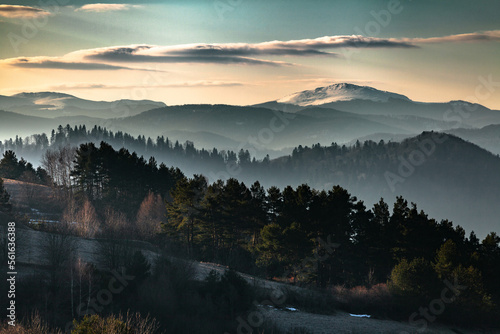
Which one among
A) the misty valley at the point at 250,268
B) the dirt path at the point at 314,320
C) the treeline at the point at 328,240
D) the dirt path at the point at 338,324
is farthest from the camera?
the treeline at the point at 328,240

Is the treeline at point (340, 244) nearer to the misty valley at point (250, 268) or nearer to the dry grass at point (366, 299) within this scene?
the misty valley at point (250, 268)

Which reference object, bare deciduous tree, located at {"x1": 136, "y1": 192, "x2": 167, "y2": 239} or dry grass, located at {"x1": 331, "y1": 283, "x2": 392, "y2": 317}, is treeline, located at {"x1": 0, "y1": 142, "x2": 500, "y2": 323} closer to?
bare deciduous tree, located at {"x1": 136, "y1": 192, "x2": 167, "y2": 239}

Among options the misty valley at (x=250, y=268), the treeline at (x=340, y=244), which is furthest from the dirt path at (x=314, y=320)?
the treeline at (x=340, y=244)

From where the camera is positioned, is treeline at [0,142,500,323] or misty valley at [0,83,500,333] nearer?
misty valley at [0,83,500,333]

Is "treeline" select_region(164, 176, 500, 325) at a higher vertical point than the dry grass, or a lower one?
higher

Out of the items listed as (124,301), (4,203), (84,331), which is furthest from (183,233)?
(84,331)

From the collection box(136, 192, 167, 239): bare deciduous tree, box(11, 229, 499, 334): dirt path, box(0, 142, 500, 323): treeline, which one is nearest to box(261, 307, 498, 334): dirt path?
box(11, 229, 499, 334): dirt path

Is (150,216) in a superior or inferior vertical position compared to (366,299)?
superior

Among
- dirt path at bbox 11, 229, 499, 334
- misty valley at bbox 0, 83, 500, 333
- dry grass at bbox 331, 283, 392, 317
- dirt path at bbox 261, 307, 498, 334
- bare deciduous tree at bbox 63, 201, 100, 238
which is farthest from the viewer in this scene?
bare deciduous tree at bbox 63, 201, 100, 238

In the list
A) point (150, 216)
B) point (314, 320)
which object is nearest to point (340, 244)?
point (314, 320)

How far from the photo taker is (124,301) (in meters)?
34.9

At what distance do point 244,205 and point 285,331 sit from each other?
84.0ft

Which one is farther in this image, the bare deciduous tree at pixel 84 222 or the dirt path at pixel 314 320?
the bare deciduous tree at pixel 84 222

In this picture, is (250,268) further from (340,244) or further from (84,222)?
(84,222)
